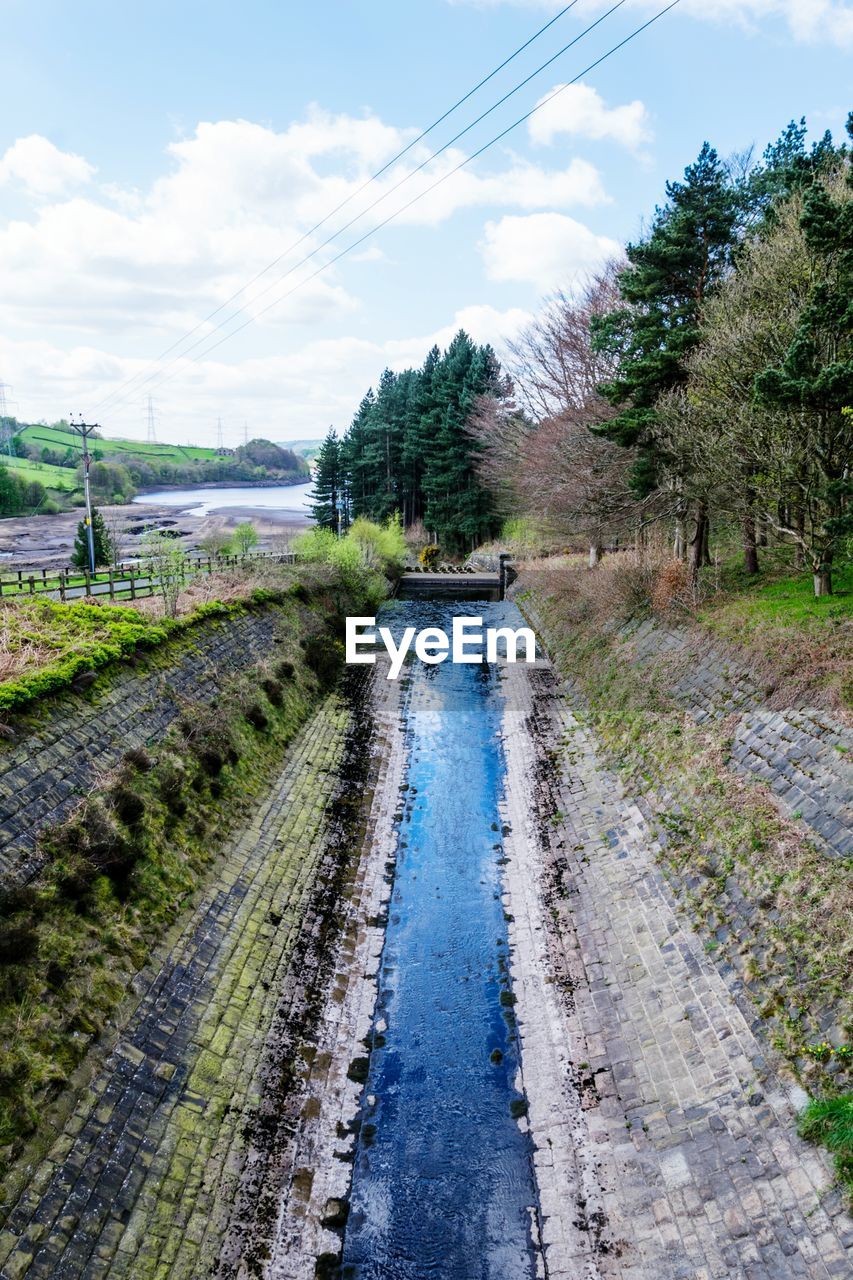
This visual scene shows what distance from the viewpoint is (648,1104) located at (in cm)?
946

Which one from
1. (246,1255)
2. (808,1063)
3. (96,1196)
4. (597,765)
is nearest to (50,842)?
(96,1196)

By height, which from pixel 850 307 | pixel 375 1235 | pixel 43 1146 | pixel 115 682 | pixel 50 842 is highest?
pixel 850 307

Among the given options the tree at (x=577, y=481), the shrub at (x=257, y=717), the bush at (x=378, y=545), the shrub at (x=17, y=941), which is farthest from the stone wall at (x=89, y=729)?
the bush at (x=378, y=545)

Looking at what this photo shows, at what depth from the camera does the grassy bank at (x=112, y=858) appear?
8367 millimetres

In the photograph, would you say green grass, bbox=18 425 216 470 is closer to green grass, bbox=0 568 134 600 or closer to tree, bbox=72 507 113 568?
tree, bbox=72 507 113 568

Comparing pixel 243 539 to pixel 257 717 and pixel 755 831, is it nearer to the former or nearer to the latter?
pixel 257 717

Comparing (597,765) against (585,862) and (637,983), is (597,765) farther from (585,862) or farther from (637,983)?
(637,983)

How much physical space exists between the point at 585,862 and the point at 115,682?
35.7 feet

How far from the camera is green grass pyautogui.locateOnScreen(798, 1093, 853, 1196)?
7.18 m

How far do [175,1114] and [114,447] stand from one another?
130 m

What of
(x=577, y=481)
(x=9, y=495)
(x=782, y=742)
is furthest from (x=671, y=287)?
(x=9, y=495)

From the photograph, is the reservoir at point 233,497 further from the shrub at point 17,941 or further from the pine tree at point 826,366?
the shrub at point 17,941

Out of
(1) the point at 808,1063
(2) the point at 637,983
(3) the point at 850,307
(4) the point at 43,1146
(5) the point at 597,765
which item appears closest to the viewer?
(4) the point at 43,1146

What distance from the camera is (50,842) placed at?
1043 centimetres
